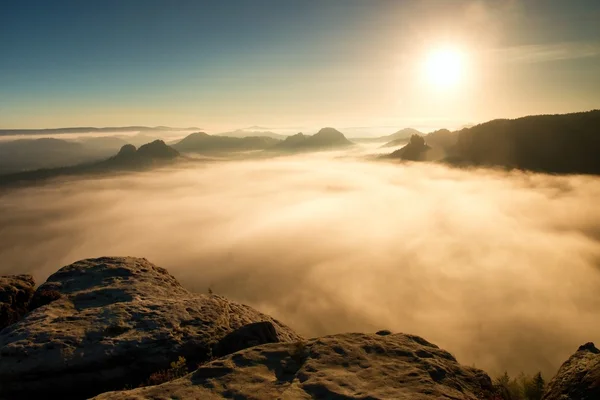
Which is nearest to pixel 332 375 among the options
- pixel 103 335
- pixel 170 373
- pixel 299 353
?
pixel 299 353

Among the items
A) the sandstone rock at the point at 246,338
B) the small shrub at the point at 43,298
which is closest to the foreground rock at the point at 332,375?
the sandstone rock at the point at 246,338

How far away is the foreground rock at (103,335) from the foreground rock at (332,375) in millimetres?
3530

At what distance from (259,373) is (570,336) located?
116m

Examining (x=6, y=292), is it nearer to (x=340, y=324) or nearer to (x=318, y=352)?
(x=318, y=352)

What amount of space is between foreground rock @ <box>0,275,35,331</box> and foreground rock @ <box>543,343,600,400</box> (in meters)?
27.3

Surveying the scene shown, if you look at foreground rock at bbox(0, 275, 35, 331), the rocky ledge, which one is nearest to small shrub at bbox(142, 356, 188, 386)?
the rocky ledge

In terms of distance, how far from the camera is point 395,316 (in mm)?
119875

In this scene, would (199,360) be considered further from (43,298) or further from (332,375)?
(43,298)

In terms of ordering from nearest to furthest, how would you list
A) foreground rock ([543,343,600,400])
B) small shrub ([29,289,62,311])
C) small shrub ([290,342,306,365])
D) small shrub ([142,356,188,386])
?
foreground rock ([543,343,600,400]) < small shrub ([290,342,306,365]) < small shrub ([142,356,188,386]) < small shrub ([29,289,62,311])

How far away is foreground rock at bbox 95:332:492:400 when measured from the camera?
36.4 feet

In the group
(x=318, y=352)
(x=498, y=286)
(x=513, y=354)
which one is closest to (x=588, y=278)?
(x=498, y=286)

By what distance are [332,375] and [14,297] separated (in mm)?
20784

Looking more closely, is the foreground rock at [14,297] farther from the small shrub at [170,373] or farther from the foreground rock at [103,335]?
the small shrub at [170,373]

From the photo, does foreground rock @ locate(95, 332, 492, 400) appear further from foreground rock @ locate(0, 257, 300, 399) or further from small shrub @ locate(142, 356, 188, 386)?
foreground rock @ locate(0, 257, 300, 399)
